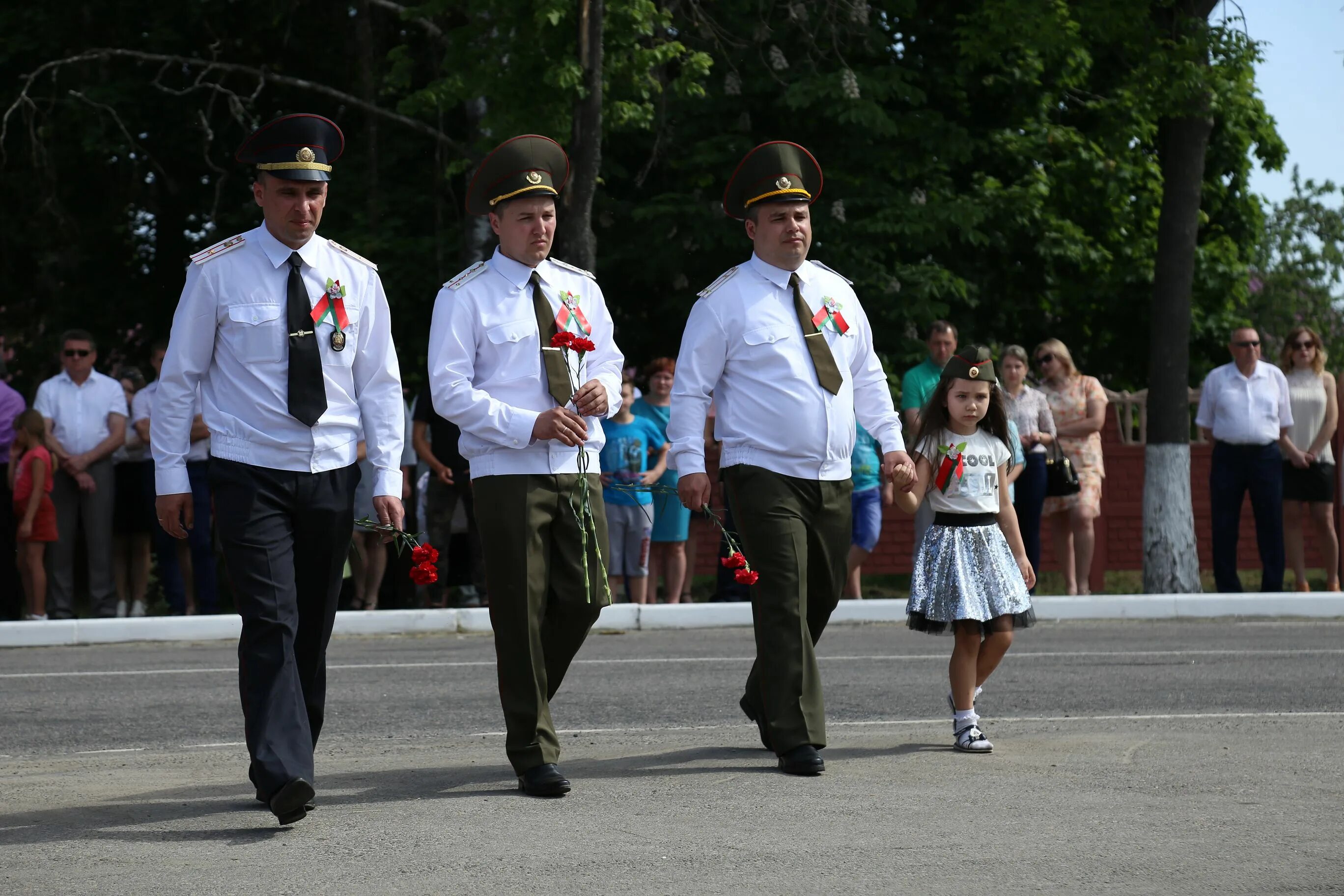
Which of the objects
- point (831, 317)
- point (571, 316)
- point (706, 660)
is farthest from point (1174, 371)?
A: point (571, 316)

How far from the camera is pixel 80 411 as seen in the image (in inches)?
546

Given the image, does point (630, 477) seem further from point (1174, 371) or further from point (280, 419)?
point (280, 419)

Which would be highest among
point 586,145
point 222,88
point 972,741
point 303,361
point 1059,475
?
point 222,88

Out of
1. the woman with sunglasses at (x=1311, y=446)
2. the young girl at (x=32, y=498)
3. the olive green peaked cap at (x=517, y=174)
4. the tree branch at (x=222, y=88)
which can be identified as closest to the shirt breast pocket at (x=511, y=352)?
the olive green peaked cap at (x=517, y=174)

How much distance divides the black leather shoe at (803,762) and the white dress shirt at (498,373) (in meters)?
1.25

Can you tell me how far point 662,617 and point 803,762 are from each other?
7.11 m

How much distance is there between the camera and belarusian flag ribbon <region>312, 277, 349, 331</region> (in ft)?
19.7

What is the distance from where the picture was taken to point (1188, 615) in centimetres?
1404

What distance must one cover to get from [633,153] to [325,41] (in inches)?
180

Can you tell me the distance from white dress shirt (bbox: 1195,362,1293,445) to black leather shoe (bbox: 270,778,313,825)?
33.5ft

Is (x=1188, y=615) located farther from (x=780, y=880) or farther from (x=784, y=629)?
(x=780, y=880)

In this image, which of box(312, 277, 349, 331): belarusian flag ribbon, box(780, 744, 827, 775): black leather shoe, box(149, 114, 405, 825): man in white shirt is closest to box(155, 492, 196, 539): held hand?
box(149, 114, 405, 825): man in white shirt

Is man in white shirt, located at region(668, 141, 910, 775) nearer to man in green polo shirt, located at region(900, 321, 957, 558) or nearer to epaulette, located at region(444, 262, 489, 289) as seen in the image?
epaulette, located at region(444, 262, 489, 289)

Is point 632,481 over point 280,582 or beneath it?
over
